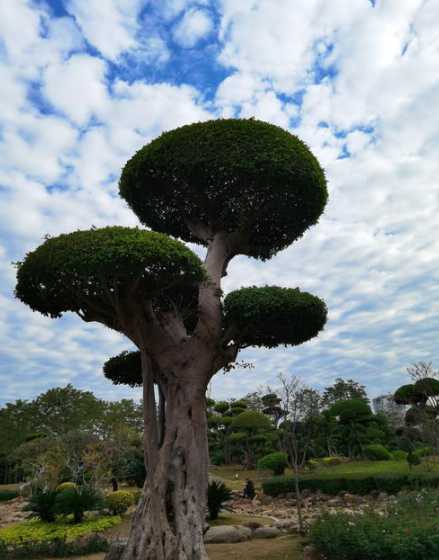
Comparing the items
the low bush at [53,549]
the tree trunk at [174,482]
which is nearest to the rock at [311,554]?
the tree trunk at [174,482]

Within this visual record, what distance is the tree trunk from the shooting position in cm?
773

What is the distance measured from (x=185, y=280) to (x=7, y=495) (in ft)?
73.6

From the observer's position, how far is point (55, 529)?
12805 mm

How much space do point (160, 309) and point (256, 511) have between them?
909cm

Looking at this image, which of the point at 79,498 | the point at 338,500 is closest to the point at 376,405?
the point at 338,500

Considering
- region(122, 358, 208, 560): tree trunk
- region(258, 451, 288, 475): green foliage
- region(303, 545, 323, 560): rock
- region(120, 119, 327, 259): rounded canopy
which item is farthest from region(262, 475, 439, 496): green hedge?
region(120, 119, 327, 259): rounded canopy

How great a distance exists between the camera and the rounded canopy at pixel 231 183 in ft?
31.8

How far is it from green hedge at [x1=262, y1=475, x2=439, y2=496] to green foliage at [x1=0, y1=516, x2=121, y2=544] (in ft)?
22.1

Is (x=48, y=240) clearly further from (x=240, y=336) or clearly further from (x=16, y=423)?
(x=16, y=423)

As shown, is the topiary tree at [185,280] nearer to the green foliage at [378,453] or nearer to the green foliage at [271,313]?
the green foliage at [271,313]

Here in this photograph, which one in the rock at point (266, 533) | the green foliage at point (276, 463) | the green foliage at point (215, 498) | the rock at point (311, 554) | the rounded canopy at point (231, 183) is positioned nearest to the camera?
the rock at point (311, 554)

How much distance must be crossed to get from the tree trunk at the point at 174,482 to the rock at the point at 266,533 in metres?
2.02

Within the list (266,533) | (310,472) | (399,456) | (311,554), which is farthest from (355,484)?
(399,456)

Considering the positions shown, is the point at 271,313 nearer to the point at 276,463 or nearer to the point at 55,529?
the point at 55,529
